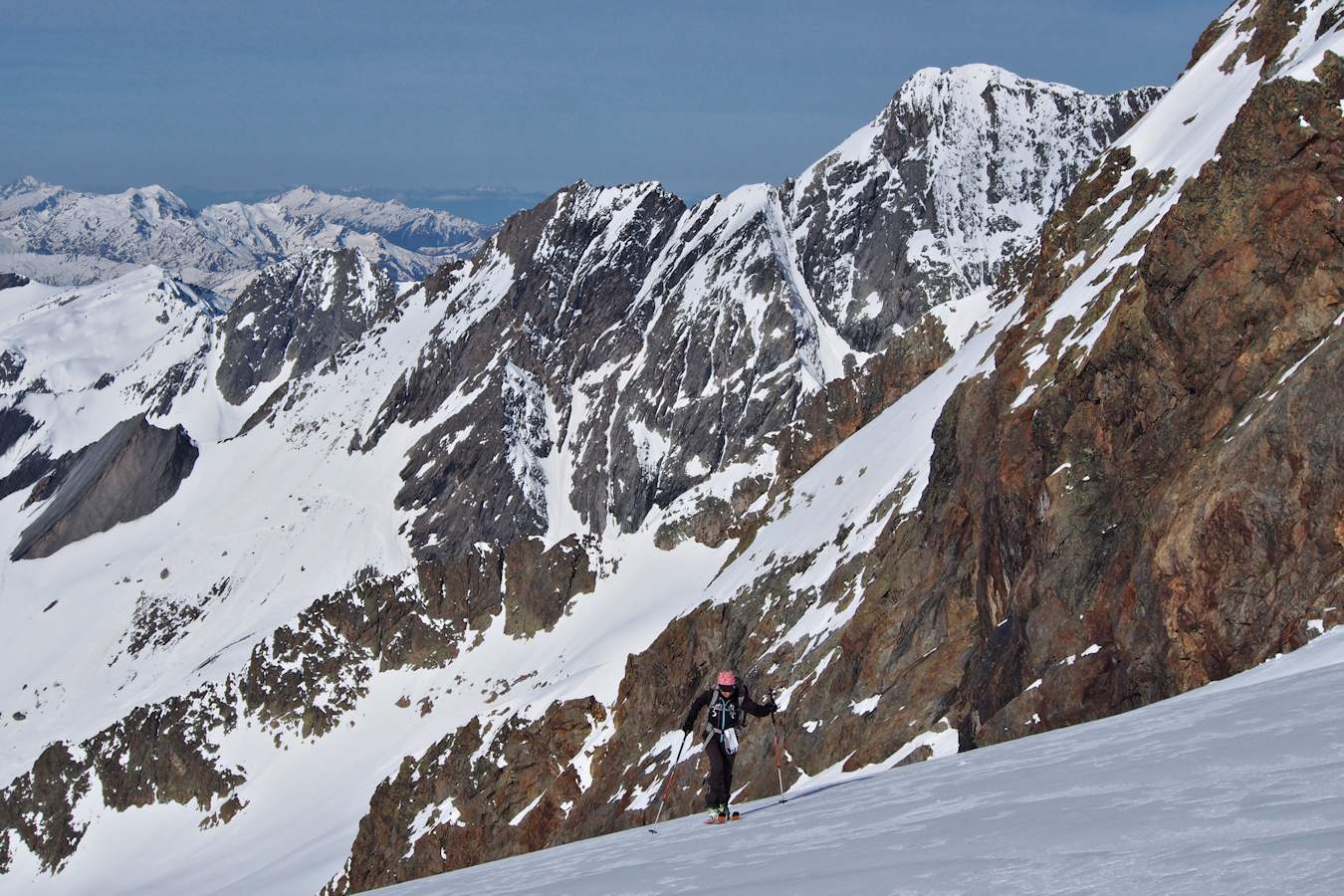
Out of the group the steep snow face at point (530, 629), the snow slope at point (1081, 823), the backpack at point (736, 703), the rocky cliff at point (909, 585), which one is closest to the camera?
the snow slope at point (1081, 823)

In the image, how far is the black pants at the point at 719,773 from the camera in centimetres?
1883

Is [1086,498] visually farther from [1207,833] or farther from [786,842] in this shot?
[1207,833]

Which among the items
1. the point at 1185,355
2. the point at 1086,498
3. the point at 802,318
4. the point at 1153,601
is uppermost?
the point at 802,318

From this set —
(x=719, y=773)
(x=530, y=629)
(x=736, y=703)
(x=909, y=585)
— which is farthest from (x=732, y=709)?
(x=530, y=629)

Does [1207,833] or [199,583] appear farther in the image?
[199,583]

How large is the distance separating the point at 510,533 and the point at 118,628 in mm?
60022

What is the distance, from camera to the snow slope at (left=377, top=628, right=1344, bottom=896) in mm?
8961

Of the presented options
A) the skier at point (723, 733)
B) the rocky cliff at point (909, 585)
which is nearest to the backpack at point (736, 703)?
the skier at point (723, 733)

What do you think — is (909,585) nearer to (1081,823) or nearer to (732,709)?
(732,709)

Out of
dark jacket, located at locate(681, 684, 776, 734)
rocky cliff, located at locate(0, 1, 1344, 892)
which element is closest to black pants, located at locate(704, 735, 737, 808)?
dark jacket, located at locate(681, 684, 776, 734)

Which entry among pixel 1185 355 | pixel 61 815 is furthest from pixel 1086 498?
pixel 61 815

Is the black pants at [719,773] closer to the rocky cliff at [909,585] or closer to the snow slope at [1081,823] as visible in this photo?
the snow slope at [1081,823]

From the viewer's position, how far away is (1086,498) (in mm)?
33719

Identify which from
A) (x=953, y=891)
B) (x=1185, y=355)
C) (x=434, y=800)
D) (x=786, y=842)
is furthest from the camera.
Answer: (x=434, y=800)
